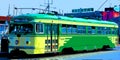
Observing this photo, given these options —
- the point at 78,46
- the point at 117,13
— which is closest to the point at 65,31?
the point at 78,46

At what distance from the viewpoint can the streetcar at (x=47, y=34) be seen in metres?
21.1

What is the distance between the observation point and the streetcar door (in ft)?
71.9

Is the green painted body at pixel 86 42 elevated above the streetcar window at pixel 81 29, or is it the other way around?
the streetcar window at pixel 81 29

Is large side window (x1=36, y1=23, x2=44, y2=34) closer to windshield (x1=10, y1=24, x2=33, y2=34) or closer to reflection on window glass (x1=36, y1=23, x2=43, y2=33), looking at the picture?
reflection on window glass (x1=36, y1=23, x2=43, y2=33)

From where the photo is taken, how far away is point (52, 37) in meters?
22.2

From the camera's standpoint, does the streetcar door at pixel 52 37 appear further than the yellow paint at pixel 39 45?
Yes

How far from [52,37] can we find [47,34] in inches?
20.1

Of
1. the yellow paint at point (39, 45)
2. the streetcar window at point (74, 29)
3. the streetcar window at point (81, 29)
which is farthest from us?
the streetcar window at point (81, 29)

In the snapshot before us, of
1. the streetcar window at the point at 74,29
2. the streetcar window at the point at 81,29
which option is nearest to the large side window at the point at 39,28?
the streetcar window at the point at 74,29

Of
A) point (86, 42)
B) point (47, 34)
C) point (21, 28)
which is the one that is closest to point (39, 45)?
point (47, 34)

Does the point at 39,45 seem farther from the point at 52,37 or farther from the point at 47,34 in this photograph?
the point at 52,37

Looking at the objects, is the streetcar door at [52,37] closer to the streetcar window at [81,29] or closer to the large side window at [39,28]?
the large side window at [39,28]

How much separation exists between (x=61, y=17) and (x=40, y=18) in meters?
2.53

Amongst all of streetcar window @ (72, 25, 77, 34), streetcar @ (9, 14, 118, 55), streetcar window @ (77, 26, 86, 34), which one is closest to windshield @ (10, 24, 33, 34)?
streetcar @ (9, 14, 118, 55)
